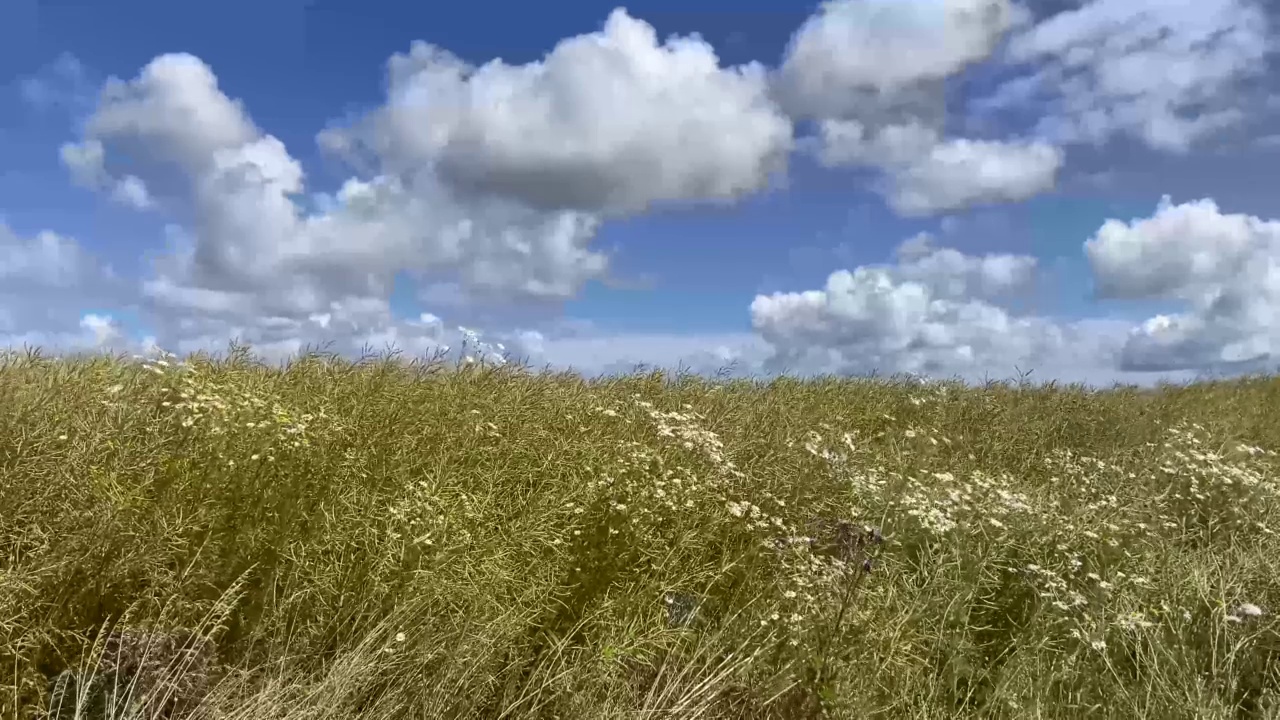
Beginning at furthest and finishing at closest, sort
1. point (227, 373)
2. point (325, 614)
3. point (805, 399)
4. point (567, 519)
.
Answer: point (805, 399) → point (227, 373) → point (567, 519) → point (325, 614)

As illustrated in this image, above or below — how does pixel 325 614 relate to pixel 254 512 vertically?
below

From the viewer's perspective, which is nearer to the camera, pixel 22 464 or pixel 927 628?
pixel 22 464

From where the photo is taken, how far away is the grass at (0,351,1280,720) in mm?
3463

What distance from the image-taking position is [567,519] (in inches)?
188

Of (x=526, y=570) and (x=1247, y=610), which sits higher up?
(x=526, y=570)

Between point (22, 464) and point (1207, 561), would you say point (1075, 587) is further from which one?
point (22, 464)

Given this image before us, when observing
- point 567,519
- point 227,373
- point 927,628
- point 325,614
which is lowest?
point 927,628

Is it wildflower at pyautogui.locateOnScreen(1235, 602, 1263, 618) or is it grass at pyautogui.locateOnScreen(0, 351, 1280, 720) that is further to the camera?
wildflower at pyautogui.locateOnScreen(1235, 602, 1263, 618)

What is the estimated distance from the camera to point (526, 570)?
4.25 meters

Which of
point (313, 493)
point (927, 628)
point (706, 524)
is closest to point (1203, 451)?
Result: point (927, 628)

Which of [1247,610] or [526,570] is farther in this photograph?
[1247,610]

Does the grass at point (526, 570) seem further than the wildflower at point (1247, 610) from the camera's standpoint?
No

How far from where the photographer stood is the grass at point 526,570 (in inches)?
136

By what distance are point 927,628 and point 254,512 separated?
376cm
